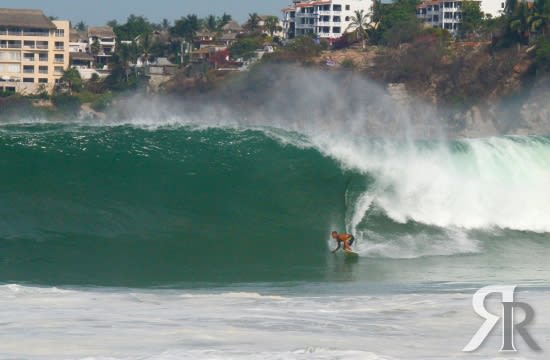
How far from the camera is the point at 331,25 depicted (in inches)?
3438

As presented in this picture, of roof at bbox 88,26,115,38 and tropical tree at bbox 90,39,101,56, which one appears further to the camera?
roof at bbox 88,26,115,38

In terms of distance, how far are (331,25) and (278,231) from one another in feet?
A: 231

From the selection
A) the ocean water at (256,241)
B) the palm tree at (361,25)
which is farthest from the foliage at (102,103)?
the ocean water at (256,241)

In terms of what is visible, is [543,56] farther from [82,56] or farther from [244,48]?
[82,56]

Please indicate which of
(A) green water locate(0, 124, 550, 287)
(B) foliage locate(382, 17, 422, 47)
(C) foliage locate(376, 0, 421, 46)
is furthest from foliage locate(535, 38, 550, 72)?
(A) green water locate(0, 124, 550, 287)

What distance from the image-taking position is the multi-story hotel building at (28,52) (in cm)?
8262

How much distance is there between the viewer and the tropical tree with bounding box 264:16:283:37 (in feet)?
308

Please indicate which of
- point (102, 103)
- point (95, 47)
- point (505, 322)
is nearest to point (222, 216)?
point (505, 322)

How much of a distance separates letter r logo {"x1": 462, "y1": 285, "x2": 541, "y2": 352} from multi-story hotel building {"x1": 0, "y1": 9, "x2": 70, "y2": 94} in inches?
2873

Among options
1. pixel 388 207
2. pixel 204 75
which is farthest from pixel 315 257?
pixel 204 75

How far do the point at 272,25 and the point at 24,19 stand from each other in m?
22.0

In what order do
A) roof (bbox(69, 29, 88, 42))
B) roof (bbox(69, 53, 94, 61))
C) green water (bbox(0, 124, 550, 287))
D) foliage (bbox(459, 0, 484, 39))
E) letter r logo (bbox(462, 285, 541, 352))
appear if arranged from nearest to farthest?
letter r logo (bbox(462, 285, 541, 352)) < green water (bbox(0, 124, 550, 287)) < foliage (bbox(459, 0, 484, 39)) < roof (bbox(69, 53, 94, 61)) < roof (bbox(69, 29, 88, 42))

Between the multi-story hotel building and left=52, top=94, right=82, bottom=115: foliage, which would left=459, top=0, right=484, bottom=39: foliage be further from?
the multi-story hotel building

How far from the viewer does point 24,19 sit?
277 feet
